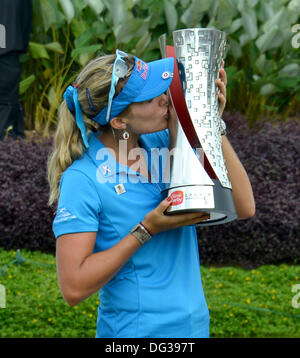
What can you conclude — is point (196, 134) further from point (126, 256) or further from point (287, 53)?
point (287, 53)

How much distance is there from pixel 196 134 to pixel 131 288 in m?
0.52

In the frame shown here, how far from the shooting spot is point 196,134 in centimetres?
187

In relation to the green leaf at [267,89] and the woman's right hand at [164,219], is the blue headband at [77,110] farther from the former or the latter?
the green leaf at [267,89]

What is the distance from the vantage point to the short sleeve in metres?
1.75

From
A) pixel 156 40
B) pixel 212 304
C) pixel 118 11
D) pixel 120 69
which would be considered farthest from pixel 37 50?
pixel 120 69

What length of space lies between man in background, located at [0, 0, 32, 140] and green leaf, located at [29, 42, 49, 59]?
128 millimetres

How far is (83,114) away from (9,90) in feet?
14.6

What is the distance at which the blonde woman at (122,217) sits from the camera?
68.7 inches

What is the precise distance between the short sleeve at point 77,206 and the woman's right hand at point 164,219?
0.51ft

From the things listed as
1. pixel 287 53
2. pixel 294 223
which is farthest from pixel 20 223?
pixel 287 53

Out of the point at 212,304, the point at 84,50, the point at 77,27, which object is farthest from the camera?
the point at 77,27

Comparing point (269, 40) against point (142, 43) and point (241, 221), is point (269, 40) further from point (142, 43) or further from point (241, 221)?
point (241, 221)

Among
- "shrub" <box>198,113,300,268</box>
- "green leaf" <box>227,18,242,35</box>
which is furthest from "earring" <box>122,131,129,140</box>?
"green leaf" <box>227,18,242,35</box>

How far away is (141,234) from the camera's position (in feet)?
5.72
